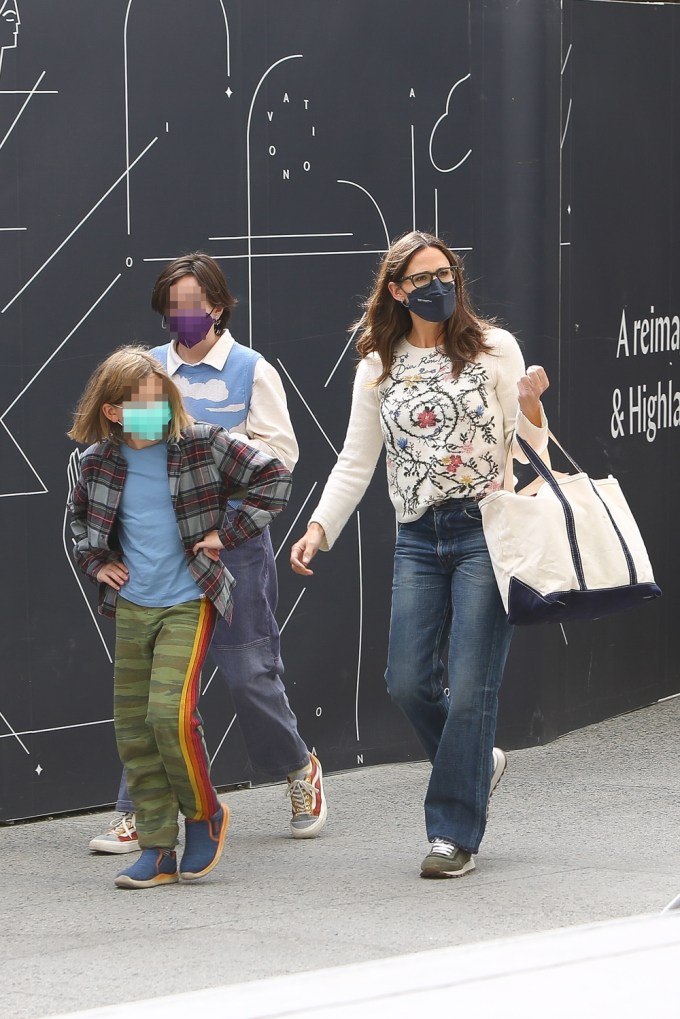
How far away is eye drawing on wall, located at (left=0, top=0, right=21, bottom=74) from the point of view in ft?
17.1

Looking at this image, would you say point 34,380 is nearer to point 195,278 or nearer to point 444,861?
point 195,278

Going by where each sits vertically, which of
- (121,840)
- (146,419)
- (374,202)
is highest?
(374,202)

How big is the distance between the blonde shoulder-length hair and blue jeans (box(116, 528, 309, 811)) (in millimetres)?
610

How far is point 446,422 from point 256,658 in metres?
1.04

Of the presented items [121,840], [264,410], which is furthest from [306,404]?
[121,840]

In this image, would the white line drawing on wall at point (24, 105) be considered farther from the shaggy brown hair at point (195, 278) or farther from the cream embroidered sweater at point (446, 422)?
the cream embroidered sweater at point (446, 422)

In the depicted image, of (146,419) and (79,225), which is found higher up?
(79,225)

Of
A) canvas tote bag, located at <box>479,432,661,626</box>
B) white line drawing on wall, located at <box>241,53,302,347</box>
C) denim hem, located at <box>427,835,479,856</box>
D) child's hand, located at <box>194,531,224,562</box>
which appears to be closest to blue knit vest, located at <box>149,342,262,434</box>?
child's hand, located at <box>194,531,224,562</box>

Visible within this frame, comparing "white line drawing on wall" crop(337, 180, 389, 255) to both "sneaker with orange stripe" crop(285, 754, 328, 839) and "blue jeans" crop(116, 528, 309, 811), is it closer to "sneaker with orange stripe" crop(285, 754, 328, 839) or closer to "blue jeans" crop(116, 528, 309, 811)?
"blue jeans" crop(116, 528, 309, 811)

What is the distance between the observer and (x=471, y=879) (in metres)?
4.71

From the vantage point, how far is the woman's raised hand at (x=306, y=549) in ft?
15.3

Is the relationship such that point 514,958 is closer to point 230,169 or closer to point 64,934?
point 64,934

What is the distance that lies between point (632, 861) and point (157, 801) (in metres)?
1.42

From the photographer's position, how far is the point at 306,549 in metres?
4.71
